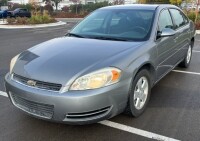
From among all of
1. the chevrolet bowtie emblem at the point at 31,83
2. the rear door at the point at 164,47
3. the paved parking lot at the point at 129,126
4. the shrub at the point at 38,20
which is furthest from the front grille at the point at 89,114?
the shrub at the point at 38,20

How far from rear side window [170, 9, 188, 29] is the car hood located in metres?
1.75

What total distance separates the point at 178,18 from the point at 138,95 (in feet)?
8.34

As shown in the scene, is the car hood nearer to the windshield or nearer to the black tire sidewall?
the windshield

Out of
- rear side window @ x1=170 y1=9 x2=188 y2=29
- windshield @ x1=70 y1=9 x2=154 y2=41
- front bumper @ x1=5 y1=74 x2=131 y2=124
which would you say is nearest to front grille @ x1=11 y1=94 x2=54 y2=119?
front bumper @ x1=5 y1=74 x2=131 y2=124

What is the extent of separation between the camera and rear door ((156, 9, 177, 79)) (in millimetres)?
4293

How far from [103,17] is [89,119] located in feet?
7.47

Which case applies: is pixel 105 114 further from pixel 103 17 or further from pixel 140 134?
pixel 103 17

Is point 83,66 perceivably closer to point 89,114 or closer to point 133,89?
point 89,114

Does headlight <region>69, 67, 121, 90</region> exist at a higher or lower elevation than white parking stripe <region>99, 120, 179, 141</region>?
higher

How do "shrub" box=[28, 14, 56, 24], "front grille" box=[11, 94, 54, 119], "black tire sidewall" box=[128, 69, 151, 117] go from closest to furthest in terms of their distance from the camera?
"front grille" box=[11, 94, 54, 119], "black tire sidewall" box=[128, 69, 151, 117], "shrub" box=[28, 14, 56, 24]

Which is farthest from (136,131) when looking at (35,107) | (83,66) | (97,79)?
(35,107)

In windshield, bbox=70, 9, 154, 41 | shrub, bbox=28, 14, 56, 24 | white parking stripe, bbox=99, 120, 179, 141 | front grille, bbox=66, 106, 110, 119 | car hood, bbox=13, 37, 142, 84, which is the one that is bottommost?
white parking stripe, bbox=99, 120, 179, 141

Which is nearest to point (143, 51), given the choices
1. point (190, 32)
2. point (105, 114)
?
point (105, 114)

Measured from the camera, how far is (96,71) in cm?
316
